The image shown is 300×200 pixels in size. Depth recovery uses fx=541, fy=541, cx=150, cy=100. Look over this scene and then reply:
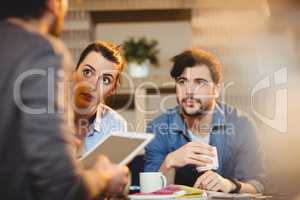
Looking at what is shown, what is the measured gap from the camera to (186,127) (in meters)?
2.03

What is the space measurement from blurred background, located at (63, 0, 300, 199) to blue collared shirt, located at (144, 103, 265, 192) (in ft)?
2.79

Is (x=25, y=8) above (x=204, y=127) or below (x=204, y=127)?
above

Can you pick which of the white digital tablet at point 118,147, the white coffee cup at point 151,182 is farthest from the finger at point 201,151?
the white digital tablet at point 118,147

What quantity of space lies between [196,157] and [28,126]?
94 centimetres

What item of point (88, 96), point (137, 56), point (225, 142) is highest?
point (137, 56)

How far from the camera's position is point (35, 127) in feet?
2.67

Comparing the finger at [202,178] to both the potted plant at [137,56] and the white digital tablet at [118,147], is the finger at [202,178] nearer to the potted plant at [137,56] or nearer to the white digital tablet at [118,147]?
the white digital tablet at [118,147]

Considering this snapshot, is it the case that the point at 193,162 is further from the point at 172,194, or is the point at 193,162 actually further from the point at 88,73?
the point at 88,73

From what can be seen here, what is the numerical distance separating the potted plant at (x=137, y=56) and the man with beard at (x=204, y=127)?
61.5 inches

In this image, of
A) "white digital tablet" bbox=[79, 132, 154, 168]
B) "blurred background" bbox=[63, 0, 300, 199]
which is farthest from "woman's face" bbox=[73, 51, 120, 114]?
"blurred background" bbox=[63, 0, 300, 199]

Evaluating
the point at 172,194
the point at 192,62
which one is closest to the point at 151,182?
the point at 172,194

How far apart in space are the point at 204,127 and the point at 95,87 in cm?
45

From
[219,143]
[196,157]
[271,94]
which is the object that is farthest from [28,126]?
[271,94]

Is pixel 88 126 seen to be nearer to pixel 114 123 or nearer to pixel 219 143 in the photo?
pixel 114 123
